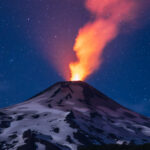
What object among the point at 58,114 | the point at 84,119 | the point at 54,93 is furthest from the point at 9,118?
the point at 54,93

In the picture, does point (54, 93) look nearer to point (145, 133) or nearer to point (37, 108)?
point (37, 108)

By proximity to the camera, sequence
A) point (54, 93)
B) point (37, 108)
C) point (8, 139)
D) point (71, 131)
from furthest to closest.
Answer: point (54, 93)
point (37, 108)
point (71, 131)
point (8, 139)

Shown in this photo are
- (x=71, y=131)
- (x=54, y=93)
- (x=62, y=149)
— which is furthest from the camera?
(x=54, y=93)

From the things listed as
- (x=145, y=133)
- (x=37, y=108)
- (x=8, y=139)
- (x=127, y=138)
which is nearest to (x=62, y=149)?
(x=8, y=139)

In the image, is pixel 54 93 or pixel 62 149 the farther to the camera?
pixel 54 93

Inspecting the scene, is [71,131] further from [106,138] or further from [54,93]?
[54,93]

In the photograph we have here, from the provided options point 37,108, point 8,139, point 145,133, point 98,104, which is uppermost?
point 98,104

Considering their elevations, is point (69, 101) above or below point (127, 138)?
above
